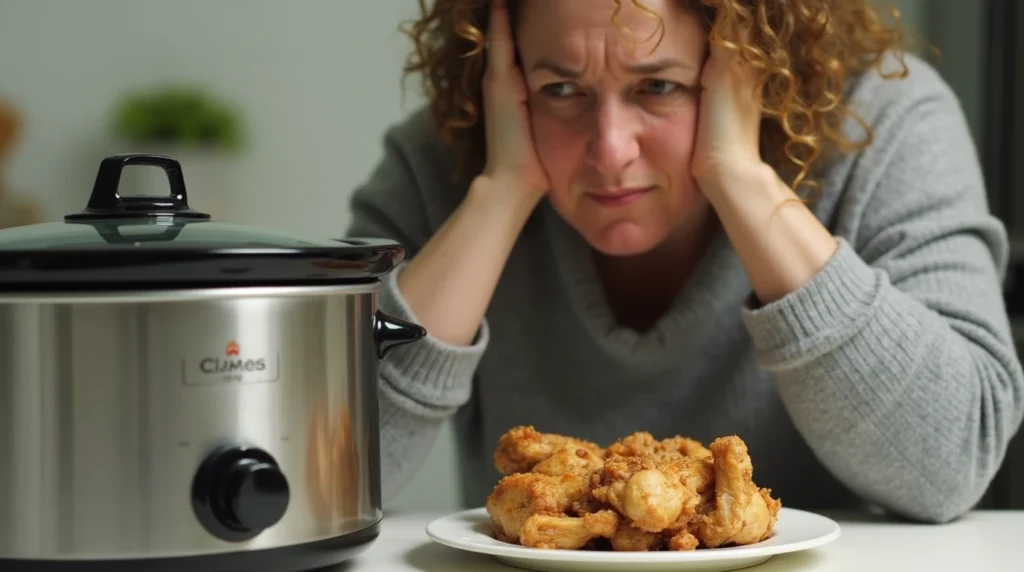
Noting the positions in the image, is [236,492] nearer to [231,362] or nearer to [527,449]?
[231,362]

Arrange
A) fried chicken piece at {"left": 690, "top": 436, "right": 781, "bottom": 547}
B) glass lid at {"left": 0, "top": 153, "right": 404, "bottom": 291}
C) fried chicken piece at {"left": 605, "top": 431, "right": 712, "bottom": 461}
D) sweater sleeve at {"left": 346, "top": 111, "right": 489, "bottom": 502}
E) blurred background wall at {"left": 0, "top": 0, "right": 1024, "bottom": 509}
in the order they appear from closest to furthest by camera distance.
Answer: glass lid at {"left": 0, "top": 153, "right": 404, "bottom": 291} → fried chicken piece at {"left": 690, "top": 436, "right": 781, "bottom": 547} → fried chicken piece at {"left": 605, "top": 431, "right": 712, "bottom": 461} → sweater sleeve at {"left": 346, "top": 111, "right": 489, "bottom": 502} → blurred background wall at {"left": 0, "top": 0, "right": 1024, "bottom": 509}

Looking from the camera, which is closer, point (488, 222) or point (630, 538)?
point (630, 538)

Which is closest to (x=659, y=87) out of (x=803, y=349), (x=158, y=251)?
(x=803, y=349)

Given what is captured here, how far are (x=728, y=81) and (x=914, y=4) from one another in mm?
1486

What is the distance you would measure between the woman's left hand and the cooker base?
0.53 meters

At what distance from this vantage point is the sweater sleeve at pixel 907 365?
104cm

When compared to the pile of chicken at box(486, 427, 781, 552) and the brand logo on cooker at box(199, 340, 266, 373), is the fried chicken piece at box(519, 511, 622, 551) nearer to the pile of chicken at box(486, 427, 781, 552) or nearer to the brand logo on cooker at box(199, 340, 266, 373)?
the pile of chicken at box(486, 427, 781, 552)

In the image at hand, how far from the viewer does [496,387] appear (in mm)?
1423

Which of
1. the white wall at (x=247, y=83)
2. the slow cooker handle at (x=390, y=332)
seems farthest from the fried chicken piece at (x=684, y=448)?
the white wall at (x=247, y=83)

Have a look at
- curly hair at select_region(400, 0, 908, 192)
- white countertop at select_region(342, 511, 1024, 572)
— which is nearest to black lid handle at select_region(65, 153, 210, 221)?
white countertop at select_region(342, 511, 1024, 572)

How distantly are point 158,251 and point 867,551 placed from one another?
564 mm

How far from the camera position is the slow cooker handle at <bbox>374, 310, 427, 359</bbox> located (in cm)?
80

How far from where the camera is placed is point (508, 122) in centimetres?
122

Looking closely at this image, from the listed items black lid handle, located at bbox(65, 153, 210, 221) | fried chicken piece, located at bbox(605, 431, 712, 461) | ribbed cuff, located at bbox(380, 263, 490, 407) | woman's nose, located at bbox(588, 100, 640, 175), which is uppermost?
woman's nose, located at bbox(588, 100, 640, 175)
